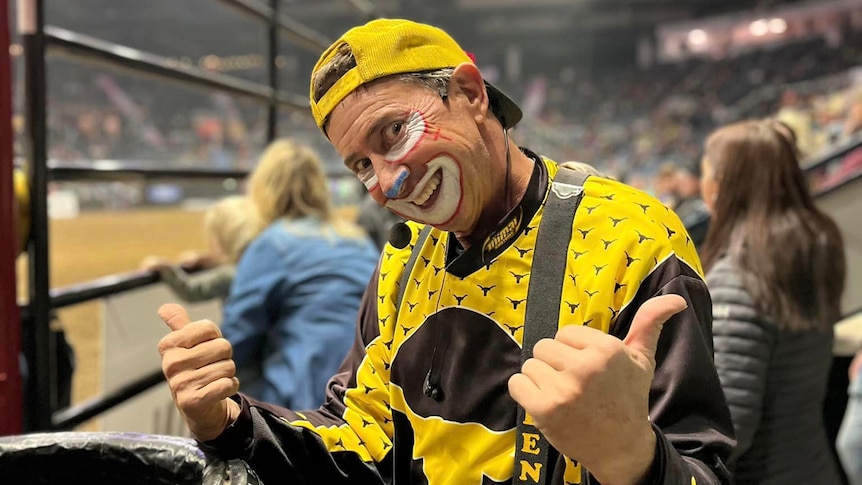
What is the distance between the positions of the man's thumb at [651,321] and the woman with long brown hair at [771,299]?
0.88 metres

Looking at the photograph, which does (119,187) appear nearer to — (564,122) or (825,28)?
(564,122)

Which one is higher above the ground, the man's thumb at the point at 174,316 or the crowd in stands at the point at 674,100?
the crowd in stands at the point at 674,100

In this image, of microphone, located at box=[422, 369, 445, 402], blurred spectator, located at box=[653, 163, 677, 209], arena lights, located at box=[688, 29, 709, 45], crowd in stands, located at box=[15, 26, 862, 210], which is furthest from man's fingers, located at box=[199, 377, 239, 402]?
arena lights, located at box=[688, 29, 709, 45]

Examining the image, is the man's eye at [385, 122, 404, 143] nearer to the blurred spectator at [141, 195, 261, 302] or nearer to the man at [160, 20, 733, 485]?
the man at [160, 20, 733, 485]

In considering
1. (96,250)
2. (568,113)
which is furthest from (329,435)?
(568,113)

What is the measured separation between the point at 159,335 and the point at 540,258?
1835 millimetres

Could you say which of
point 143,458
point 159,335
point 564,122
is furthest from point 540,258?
point 564,122

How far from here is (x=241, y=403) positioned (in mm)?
921

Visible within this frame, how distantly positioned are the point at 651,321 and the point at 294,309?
162 centimetres

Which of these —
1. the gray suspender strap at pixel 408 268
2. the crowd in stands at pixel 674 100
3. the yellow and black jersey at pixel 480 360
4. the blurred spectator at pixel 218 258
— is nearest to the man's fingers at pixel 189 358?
the yellow and black jersey at pixel 480 360

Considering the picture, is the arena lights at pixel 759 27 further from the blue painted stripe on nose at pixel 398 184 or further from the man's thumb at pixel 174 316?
the man's thumb at pixel 174 316

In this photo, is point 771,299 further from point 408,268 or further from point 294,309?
point 294,309

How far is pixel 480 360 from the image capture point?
0.86 m

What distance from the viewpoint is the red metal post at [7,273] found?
4.41 feet
